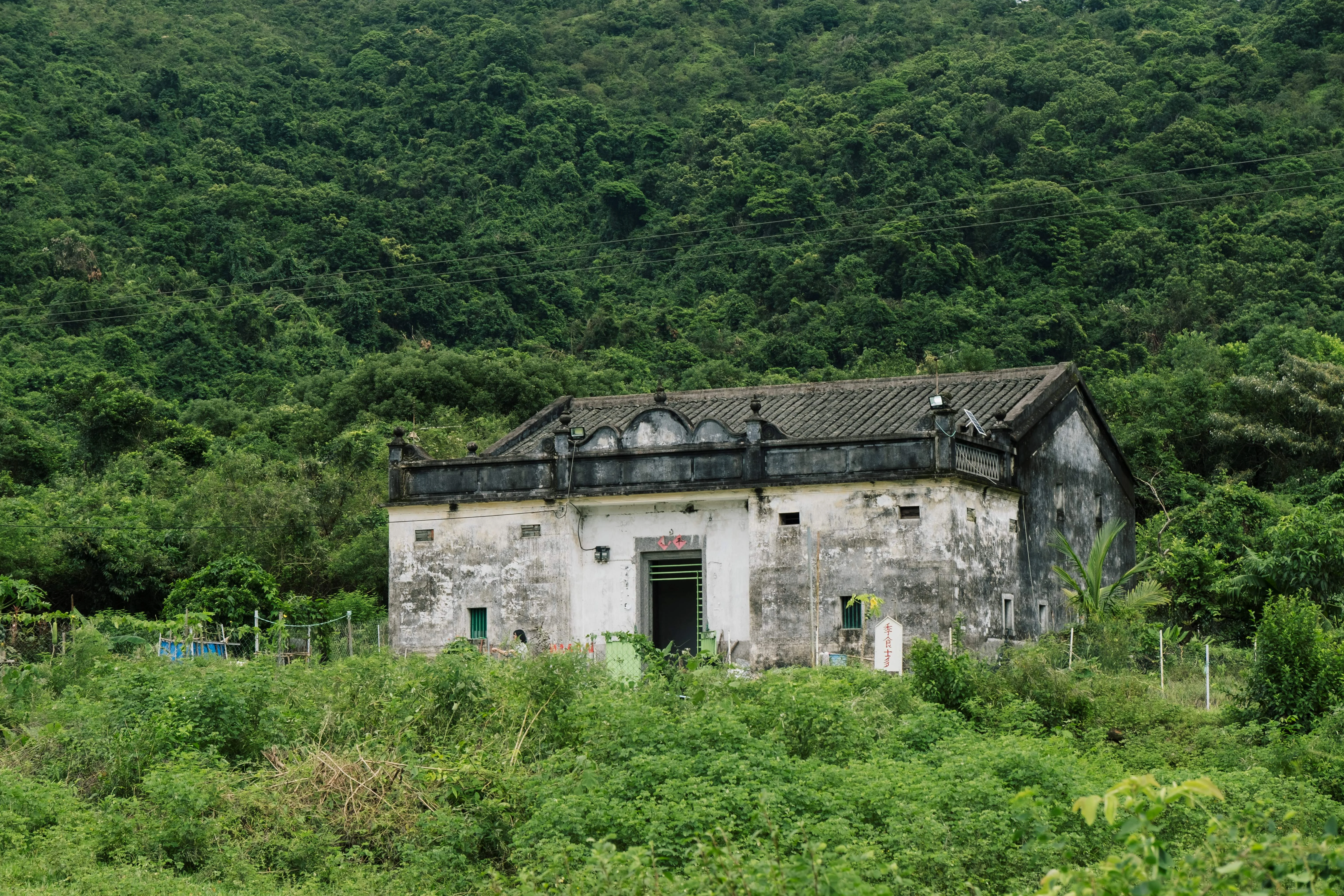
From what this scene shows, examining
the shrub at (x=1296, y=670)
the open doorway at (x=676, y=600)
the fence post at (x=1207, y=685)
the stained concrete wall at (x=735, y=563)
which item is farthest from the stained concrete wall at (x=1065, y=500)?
the shrub at (x=1296, y=670)

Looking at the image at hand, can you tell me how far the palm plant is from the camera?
83.0 ft

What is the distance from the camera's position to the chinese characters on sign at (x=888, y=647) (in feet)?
76.8

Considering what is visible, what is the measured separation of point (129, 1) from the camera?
9294cm

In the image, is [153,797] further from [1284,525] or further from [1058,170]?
[1058,170]

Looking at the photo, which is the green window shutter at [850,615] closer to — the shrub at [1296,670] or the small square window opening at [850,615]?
the small square window opening at [850,615]

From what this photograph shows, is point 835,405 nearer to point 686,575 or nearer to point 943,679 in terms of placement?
point 686,575

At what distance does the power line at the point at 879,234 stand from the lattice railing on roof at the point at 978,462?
1387 inches

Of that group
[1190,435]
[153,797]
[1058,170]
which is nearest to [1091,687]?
[153,797]

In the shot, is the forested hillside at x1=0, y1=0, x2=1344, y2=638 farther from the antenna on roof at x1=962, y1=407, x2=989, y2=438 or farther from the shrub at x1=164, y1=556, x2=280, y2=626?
the antenna on roof at x1=962, y1=407, x2=989, y2=438

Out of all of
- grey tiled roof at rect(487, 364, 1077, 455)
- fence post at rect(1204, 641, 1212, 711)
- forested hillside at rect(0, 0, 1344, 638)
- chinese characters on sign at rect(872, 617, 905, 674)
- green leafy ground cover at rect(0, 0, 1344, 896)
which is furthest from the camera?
forested hillside at rect(0, 0, 1344, 638)

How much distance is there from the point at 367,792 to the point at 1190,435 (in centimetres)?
2822

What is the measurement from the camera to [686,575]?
2677cm

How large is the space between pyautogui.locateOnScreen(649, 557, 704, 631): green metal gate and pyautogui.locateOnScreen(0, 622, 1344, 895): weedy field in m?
6.25

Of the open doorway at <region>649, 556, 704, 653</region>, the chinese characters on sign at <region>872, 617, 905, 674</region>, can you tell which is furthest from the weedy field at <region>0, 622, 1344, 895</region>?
the open doorway at <region>649, 556, 704, 653</region>
